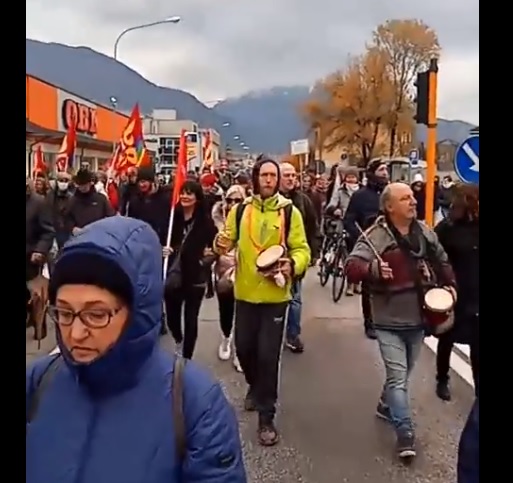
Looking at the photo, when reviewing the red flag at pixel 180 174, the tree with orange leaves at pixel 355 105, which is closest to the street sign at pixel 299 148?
the tree with orange leaves at pixel 355 105

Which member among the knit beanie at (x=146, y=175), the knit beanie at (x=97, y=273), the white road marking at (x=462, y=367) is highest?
the knit beanie at (x=146, y=175)

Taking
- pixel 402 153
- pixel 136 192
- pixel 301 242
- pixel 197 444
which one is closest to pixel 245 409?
pixel 301 242

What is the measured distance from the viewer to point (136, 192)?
9.20m

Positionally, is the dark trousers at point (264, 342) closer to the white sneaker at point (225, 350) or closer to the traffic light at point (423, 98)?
the white sneaker at point (225, 350)

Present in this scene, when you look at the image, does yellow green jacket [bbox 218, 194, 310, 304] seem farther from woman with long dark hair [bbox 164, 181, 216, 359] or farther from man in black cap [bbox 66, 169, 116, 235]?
Answer: man in black cap [bbox 66, 169, 116, 235]

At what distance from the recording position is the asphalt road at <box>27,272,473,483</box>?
5.10 m

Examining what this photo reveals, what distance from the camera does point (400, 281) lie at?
17.1ft

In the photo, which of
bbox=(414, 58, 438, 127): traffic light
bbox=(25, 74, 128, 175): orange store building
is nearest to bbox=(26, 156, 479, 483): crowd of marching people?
bbox=(414, 58, 438, 127): traffic light

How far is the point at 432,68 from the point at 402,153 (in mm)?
39916

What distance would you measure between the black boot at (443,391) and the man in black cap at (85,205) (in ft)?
14.9

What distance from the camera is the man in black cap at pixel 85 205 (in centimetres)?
995

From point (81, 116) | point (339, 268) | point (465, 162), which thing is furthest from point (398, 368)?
point (81, 116)

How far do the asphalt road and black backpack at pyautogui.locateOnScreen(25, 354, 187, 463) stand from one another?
2.92m
